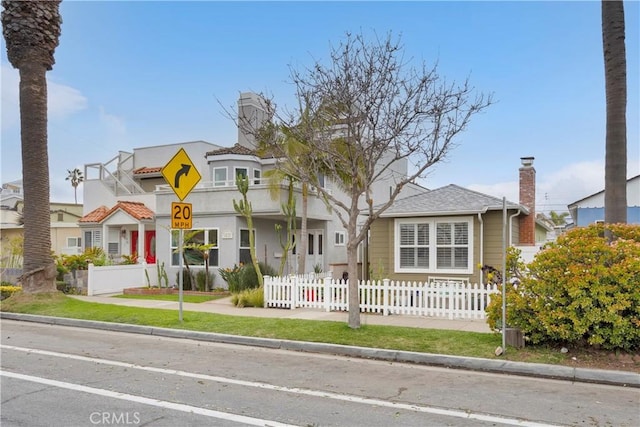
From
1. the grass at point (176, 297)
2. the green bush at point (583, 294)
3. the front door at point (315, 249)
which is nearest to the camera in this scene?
the green bush at point (583, 294)

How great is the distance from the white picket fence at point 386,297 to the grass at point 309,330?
2.06 m

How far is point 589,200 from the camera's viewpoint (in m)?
25.8

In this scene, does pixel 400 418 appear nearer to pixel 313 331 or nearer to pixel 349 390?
pixel 349 390

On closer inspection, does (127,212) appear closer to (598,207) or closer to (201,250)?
(201,250)

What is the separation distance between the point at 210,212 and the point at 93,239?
8439mm

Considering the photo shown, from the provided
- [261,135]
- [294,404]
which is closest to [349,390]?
[294,404]

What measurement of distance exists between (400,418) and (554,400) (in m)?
2.18

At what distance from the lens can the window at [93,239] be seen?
2447 centimetres

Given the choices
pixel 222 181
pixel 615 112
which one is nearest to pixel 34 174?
pixel 222 181

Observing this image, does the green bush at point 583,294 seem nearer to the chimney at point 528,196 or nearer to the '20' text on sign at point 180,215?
the '20' text on sign at point 180,215

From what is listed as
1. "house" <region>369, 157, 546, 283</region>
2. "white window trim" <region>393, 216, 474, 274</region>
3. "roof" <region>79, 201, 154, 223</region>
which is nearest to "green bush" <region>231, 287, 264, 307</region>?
"house" <region>369, 157, 546, 283</region>

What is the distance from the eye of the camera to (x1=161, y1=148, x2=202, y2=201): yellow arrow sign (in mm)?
11352

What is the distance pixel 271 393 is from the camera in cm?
640

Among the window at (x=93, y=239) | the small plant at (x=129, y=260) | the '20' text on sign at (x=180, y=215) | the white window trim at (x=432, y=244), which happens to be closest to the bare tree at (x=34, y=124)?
the small plant at (x=129, y=260)
